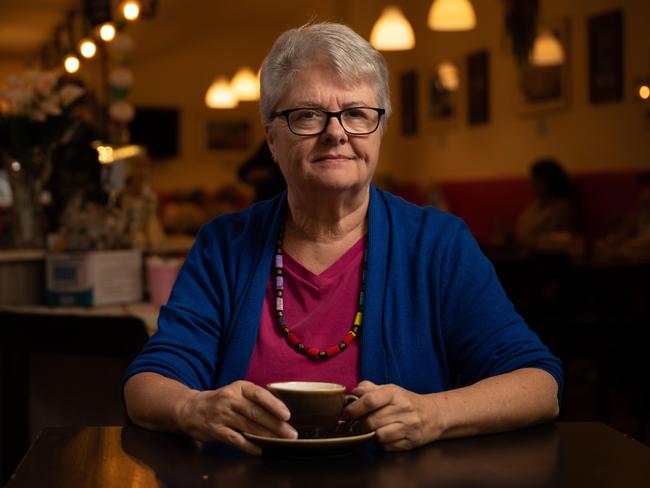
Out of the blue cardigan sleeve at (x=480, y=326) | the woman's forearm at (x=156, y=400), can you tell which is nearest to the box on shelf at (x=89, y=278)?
the woman's forearm at (x=156, y=400)

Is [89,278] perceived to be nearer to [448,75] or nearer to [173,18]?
[448,75]

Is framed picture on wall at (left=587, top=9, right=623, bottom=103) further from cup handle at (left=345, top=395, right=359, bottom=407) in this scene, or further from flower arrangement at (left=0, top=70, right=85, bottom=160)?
cup handle at (left=345, top=395, right=359, bottom=407)

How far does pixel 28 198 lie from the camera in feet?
13.7

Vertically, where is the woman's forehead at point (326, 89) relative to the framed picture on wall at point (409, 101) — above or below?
below

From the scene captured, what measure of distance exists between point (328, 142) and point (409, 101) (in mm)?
10580

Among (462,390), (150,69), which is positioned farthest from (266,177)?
(150,69)

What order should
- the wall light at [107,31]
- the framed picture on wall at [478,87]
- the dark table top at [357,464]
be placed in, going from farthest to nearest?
1. the framed picture on wall at [478,87]
2. the wall light at [107,31]
3. the dark table top at [357,464]

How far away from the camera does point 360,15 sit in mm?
12570

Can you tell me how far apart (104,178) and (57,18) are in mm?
10163

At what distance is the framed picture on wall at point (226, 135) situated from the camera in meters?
16.4

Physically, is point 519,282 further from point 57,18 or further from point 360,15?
point 57,18

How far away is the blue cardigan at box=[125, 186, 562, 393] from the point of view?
6.39 feet

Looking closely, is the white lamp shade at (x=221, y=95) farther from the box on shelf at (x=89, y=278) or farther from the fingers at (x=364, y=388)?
the fingers at (x=364, y=388)

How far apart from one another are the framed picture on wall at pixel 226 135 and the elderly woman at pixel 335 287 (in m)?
14.3
